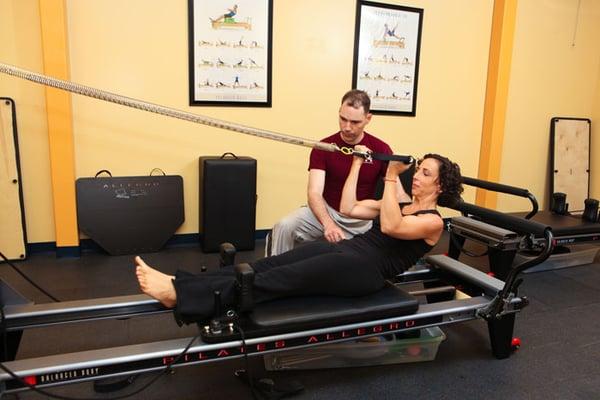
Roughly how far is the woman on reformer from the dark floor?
384 millimetres

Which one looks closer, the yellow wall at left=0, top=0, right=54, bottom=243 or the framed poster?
the yellow wall at left=0, top=0, right=54, bottom=243

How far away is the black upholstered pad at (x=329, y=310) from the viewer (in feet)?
4.76

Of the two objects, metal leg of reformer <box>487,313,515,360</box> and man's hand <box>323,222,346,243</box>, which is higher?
man's hand <box>323,222,346,243</box>

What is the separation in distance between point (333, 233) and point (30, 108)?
7.13ft

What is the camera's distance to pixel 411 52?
3.65 metres

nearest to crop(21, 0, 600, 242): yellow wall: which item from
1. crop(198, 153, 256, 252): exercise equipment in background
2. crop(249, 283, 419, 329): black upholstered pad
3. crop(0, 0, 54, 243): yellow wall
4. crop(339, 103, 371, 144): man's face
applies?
crop(0, 0, 54, 243): yellow wall

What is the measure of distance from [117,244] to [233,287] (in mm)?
1881

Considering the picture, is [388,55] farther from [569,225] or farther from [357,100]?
[569,225]

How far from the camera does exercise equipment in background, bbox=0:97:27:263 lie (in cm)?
276

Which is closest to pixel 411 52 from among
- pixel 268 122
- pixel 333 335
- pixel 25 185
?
pixel 268 122

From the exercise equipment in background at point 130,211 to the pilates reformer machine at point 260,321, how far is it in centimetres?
139

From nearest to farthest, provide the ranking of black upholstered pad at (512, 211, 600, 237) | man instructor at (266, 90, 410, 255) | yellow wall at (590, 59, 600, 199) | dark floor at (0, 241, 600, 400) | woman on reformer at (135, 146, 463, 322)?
1. woman on reformer at (135, 146, 463, 322)
2. dark floor at (0, 241, 600, 400)
3. man instructor at (266, 90, 410, 255)
4. black upholstered pad at (512, 211, 600, 237)
5. yellow wall at (590, 59, 600, 199)

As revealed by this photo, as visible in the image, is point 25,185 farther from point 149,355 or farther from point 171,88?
point 149,355

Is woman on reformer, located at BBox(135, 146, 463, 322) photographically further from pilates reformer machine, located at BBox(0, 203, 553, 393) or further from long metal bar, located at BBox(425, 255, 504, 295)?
long metal bar, located at BBox(425, 255, 504, 295)
